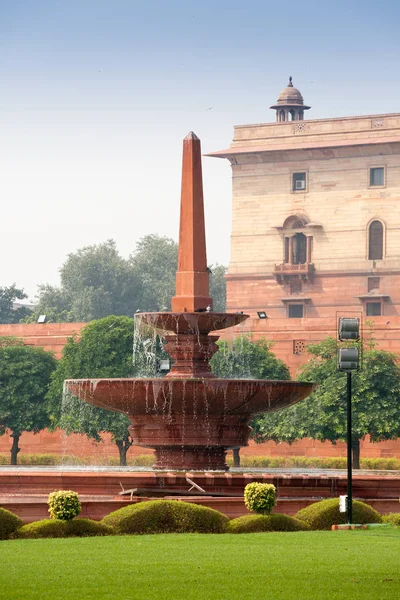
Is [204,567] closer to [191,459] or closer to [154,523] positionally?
[154,523]

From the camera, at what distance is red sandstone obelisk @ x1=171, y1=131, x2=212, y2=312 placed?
2483 cm

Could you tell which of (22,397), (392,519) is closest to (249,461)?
(22,397)

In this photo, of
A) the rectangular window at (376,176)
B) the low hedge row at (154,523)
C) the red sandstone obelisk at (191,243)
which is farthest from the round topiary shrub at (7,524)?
the rectangular window at (376,176)

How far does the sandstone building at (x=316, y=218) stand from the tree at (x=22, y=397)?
22552mm

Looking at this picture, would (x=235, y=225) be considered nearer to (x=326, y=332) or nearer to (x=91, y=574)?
(x=326, y=332)

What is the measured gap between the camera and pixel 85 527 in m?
17.6

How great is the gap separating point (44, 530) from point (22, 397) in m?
32.8

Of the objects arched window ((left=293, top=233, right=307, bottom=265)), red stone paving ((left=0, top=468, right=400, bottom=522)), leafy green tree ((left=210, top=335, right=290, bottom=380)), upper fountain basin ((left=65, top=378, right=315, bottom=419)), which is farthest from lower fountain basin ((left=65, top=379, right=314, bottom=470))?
arched window ((left=293, top=233, right=307, bottom=265))

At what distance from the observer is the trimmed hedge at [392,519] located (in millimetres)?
19422

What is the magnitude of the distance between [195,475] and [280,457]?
101 feet

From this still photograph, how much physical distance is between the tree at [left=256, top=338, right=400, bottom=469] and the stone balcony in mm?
26012

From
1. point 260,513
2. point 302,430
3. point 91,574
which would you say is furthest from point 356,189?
point 91,574

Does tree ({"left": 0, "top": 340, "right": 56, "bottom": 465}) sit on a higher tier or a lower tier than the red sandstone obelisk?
lower

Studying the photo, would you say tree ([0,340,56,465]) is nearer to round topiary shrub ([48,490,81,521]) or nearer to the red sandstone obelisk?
the red sandstone obelisk
